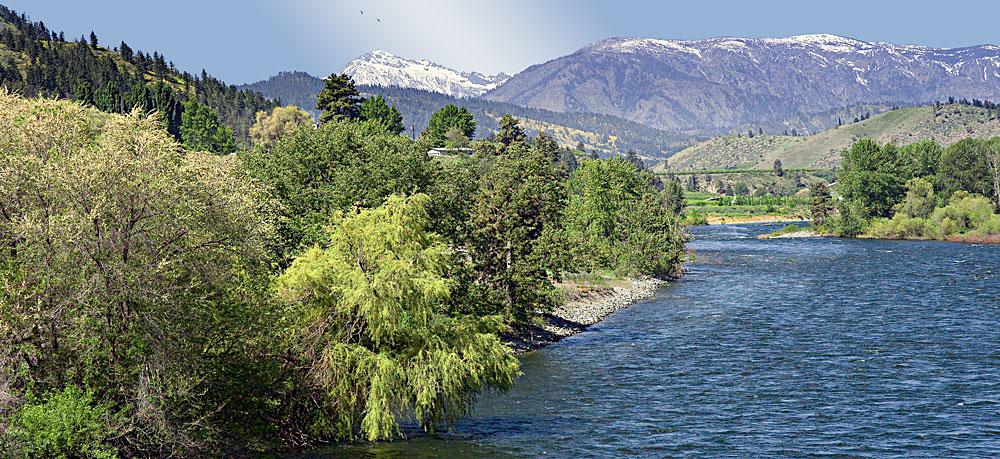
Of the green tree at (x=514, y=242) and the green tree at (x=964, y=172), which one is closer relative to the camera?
the green tree at (x=514, y=242)

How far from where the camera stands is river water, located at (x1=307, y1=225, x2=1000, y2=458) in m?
40.4

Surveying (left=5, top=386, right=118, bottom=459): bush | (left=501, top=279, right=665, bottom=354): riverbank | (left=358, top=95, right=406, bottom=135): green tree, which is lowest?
(left=501, top=279, right=665, bottom=354): riverbank

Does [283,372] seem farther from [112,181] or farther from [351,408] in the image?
[112,181]

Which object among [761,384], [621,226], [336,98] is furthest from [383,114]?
[761,384]

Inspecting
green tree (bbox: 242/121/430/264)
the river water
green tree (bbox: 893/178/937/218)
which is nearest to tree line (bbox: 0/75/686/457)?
green tree (bbox: 242/121/430/264)

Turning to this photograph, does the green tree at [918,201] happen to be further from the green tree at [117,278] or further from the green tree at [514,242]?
the green tree at [117,278]

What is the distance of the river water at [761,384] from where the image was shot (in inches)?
1591

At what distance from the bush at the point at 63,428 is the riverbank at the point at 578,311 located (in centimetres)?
2827

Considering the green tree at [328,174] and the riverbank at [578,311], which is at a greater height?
the green tree at [328,174]

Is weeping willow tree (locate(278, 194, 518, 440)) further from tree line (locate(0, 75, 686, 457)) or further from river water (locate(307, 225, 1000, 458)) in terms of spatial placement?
river water (locate(307, 225, 1000, 458))

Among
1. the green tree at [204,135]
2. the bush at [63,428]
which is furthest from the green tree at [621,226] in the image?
the green tree at [204,135]

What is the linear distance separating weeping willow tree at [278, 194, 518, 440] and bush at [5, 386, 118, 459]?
10003 millimetres

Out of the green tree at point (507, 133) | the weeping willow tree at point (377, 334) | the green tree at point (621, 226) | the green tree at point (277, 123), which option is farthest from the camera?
the green tree at point (277, 123)

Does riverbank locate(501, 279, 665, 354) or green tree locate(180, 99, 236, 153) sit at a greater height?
green tree locate(180, 99, 236, 153)
